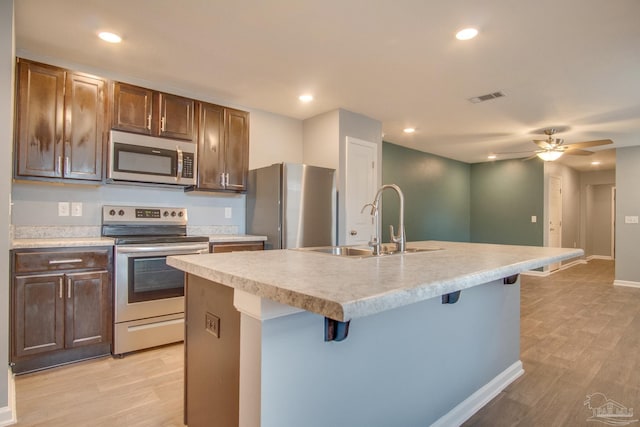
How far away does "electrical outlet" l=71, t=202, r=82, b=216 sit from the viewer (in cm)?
295

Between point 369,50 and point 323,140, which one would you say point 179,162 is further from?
point 369,50

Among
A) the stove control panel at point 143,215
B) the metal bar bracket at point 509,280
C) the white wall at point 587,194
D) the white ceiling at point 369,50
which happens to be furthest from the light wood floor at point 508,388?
the white wall at point 587,194

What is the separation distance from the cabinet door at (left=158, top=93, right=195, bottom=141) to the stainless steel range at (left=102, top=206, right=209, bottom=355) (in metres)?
0.77

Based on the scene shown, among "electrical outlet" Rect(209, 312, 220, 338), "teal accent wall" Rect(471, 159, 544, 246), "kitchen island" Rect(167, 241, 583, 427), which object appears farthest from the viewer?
"teal accent wall" Rect(471, 159, 544, 246)

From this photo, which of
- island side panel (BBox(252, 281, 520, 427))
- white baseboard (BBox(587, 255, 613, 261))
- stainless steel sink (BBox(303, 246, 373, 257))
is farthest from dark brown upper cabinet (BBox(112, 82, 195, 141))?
white baseboard (BBox(587, 255, 613, 261))

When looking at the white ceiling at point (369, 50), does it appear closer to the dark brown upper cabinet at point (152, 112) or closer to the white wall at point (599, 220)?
the dark brown upper cabinet at point (152, 112)

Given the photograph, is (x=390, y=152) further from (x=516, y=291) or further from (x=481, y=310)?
(x=481, y=310)

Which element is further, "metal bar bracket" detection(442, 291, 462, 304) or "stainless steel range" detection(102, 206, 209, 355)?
"stainless steel range" detection(102, 206, 209, 355)

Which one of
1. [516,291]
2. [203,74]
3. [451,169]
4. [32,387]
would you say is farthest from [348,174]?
[451,169]

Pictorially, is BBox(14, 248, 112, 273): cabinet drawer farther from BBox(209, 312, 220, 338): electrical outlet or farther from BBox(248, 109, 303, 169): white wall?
BBox(248, 109, 303, 169): white wall

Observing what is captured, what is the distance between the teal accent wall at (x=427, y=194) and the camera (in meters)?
5.73

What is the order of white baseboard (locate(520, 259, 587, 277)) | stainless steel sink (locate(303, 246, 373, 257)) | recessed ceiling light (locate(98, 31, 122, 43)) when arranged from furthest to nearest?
white baseboard (locate(520, 259, 587, 277)) → recessed ceiling light (locate(98, 31, 122, 43)) → stainless steel sink (locate(303, 246, 373, 257))

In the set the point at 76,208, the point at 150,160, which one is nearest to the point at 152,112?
the point at 150,160

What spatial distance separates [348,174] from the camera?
4074mm
